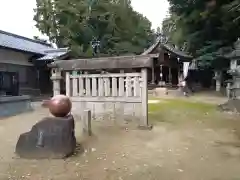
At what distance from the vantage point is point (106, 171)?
16.7 feet

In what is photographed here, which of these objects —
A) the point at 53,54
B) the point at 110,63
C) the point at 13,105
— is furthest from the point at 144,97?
the point at 53,54

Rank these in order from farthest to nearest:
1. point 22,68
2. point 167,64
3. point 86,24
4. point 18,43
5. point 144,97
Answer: point 167,64 → point 86,24 → point 18,43 → point 22,68 → point 144,97

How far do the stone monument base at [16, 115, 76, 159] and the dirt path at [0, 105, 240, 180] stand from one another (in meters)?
0.19

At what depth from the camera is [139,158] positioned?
19.3ft

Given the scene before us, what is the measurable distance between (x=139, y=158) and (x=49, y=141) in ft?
5.89

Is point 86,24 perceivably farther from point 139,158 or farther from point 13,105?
point 139,158

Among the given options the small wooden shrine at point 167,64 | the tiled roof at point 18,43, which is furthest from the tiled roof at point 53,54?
the small wooden shrine at point 167,64

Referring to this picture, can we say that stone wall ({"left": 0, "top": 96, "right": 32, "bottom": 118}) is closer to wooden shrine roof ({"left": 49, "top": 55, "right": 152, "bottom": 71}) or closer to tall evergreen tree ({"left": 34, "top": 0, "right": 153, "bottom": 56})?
wooden shrine roof ({"left": 49, "top": 55, "right": 152, "bottom": 71})

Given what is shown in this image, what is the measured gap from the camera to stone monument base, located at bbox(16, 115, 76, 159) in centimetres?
576

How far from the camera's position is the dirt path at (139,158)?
492 cm

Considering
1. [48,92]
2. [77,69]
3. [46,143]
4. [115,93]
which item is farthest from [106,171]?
[48,92]

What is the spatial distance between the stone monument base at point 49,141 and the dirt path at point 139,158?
7.4 inches

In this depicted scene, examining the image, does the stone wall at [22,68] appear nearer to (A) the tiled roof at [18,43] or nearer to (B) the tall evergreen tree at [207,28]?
(A) the tiled roof at [18,43]

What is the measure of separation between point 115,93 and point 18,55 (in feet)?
44.7
